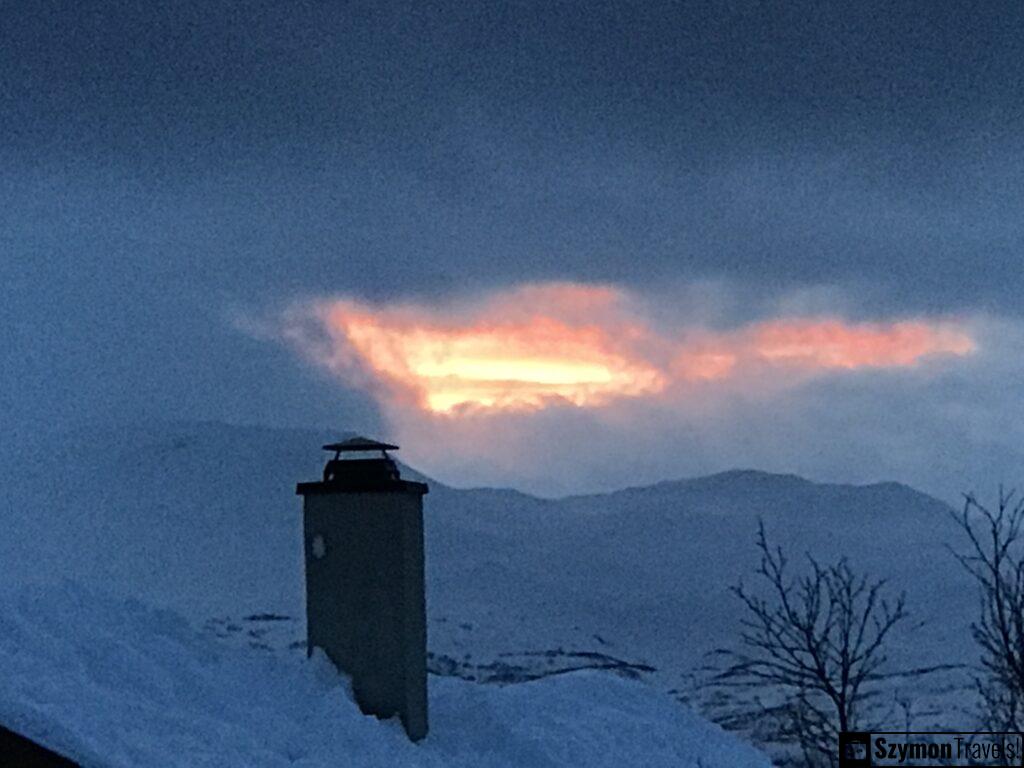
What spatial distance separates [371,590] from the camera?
11.6 m

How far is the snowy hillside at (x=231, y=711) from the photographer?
28.2ft

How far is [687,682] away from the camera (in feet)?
188

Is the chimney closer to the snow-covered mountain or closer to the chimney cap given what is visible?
the chimney cap

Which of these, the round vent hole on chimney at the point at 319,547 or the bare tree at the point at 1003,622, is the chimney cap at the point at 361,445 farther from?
the bare tree at the point at 1003,622

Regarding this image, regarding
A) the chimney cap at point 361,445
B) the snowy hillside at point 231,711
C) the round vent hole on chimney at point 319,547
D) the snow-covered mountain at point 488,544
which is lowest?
the snow-covered mountain at point 488,544

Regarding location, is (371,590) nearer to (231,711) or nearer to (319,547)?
(319,547)

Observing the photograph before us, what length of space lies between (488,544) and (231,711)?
75.8 meters
